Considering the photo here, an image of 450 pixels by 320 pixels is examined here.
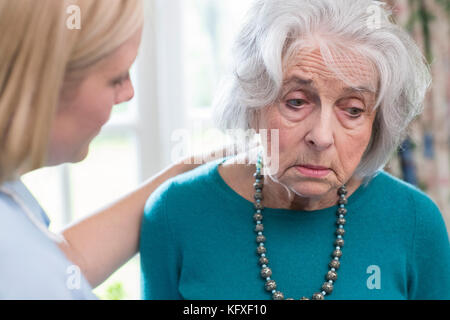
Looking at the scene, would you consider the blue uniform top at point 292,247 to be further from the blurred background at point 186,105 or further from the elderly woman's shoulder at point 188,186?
the blurred background at point 186,105

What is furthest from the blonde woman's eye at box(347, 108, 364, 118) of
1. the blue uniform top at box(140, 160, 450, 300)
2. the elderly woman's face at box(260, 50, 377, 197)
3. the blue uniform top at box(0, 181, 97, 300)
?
the blue uniform top at box(0, 181, 97, 300)

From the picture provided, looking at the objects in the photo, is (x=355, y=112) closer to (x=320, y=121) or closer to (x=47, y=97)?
(x=320, y=121)

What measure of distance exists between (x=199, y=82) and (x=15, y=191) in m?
2.33

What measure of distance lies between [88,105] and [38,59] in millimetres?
112

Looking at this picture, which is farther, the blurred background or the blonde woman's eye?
the blurred background

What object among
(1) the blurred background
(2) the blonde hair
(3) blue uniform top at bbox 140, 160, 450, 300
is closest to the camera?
(2) the blonde hair

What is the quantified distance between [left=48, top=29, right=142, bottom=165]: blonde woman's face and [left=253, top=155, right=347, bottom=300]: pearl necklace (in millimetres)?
489

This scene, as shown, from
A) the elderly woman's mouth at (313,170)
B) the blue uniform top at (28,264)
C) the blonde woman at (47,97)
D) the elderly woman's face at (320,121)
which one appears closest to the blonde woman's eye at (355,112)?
the elderly woman's face at (320,121)

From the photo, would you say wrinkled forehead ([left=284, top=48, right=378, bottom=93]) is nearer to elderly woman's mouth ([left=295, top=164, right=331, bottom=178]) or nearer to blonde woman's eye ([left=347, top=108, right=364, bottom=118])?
blonde woman's eye ([left=347, top=108, right=364, bottom=118])

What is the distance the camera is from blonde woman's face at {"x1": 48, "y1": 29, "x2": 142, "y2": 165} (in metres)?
0.75

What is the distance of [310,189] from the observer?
1066mm

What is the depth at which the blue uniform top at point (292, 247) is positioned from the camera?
113cm

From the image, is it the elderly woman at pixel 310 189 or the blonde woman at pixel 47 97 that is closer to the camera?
the blonde woman at pixel 47 97
